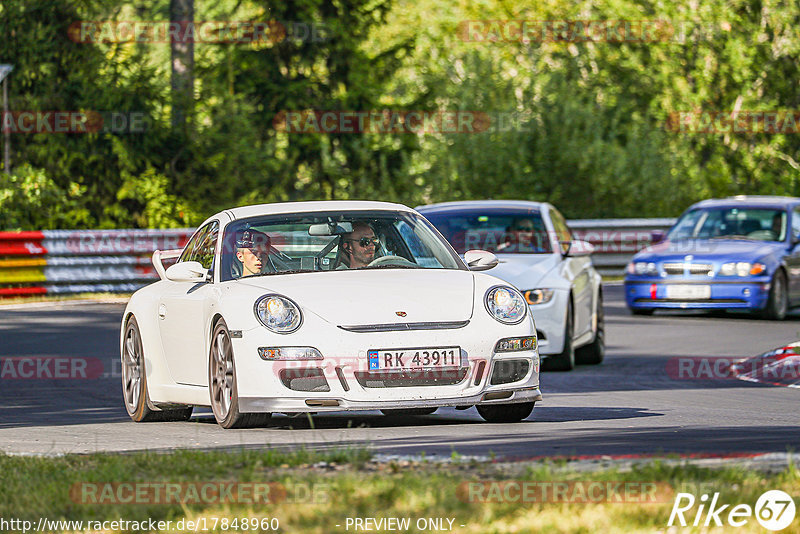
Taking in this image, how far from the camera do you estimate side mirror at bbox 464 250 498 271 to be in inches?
425

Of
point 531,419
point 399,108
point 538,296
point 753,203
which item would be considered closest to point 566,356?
point 538,296

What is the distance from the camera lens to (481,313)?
32.2 ft

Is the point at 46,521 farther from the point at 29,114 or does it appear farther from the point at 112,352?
the point at 29,114

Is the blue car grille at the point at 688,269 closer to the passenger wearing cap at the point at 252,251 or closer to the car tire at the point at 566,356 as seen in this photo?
the car tire at the point at 566,356

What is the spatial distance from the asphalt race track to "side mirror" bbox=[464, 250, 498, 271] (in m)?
0.99

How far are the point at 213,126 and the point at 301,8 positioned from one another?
23.4 feet

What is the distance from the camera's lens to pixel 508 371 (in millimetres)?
9859

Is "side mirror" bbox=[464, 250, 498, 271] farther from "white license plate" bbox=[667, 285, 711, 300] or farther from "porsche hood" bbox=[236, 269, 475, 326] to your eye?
"white license plate" bbox=[667, 285, 711, 300]

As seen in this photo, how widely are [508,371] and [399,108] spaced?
27648mm

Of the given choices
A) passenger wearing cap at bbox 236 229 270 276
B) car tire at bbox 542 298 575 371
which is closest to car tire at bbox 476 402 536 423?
passenger wearing cap at bbox 236 229 270 276

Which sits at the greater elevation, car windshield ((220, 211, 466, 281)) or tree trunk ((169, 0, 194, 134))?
tree trunk ((169, 0, 194, 134))

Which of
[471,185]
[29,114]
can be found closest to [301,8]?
[471,185]

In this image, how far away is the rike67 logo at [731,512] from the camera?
5.86m

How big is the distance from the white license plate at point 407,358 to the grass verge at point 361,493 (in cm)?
155
